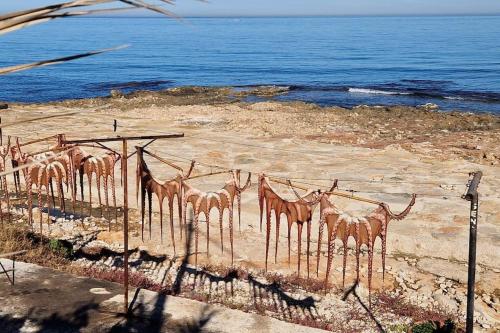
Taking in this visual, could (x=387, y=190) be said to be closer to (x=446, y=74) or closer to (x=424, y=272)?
(x=424, y=272)

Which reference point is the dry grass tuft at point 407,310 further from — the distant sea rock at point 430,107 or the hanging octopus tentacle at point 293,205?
the distant sea rock at point 430,107

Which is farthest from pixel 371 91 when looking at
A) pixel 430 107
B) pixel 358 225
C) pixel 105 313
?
pixel 105 313

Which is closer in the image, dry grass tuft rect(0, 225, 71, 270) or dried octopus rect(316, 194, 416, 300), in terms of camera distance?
dried octopus rect(316, 194, 416, 300)

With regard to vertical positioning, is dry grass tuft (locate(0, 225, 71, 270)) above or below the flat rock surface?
below

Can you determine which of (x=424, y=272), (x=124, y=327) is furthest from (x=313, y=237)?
(x=124, y=327)

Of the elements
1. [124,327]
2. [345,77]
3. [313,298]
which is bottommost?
[313,298]

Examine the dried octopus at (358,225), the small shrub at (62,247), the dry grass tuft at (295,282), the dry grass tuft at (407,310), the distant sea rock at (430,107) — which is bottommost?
the dry grass tuft at (407,310)

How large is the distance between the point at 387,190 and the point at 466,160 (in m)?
6.94

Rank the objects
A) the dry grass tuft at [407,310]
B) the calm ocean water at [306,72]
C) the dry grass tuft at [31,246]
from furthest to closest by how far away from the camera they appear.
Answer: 1. the calm ocean water at [306,72]
2. the dry grass tuft at [31,246]
3. the dry grass tuft at [407,310]

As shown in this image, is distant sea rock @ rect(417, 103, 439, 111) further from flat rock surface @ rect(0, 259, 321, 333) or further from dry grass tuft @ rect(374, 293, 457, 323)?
flat rock surface @ rect(0, 259, 321, 333)

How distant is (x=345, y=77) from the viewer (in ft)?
202

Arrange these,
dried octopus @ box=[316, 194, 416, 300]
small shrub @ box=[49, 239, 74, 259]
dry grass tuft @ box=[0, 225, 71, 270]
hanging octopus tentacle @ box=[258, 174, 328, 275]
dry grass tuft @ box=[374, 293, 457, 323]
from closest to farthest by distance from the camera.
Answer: dried octopus @ box=[316, 194, 416, 300]
hanging octopus tentacle @ box=[258, 174, 328, 275]
dry grass tuft @ box=[374, 293, 457, 323]
dry grass tuft @ box=[0, 225, 71, 270]
small shrub @ box=[49, 239, 74, 259]

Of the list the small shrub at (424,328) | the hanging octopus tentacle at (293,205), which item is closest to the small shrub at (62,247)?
the hanging octopus tentacle at (293,205)


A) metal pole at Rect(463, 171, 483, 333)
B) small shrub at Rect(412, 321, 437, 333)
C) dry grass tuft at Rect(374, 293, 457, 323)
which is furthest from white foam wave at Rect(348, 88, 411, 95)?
metal pole at Rect(463, 171, 483, 333)
